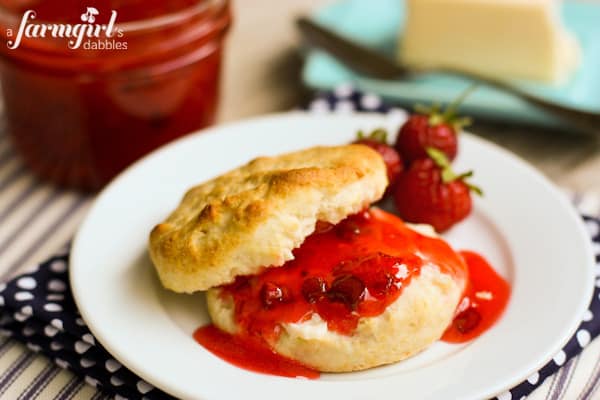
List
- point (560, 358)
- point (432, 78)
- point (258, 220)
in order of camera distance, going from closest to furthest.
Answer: point (258, 220)
point (560, 358)
point (432, 78)

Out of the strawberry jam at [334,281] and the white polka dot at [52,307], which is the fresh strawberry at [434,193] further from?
the white polka dot at [52,307]

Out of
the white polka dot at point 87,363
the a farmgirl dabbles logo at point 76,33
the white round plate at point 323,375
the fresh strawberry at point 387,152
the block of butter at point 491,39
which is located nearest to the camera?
the white round plate at point 323,375

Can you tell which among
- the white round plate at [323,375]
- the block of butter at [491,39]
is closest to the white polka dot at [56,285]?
the white round plate at [323,375]

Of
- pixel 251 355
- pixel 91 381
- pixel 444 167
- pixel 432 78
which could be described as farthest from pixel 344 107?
pixel 91 381

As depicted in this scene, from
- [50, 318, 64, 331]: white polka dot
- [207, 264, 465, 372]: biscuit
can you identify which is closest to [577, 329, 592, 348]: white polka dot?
[207, 264, 465, 372]: biscuit

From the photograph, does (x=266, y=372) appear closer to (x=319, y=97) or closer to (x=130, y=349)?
(x=130, y=349)

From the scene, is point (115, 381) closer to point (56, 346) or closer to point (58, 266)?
point (56, 346)
